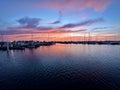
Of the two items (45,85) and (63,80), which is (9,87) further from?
(63,80)

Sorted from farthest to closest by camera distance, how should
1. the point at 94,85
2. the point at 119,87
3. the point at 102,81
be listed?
1. the point at 102,81
2. the point at 94,85
3. the point at 119,87

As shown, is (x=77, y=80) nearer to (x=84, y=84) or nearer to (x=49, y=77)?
(x=84, y=84)

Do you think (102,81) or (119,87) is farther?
(102,81)

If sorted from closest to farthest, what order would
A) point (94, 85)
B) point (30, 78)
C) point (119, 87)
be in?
1. point (119, 87)
2. point (94, 85)
3. point (30, 78)

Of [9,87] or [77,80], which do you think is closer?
[9,87]

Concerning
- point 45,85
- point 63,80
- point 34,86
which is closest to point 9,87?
point 34,86

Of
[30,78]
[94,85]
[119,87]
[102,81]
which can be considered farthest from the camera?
[30,78]

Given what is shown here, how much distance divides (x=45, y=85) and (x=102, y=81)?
10.7 metres

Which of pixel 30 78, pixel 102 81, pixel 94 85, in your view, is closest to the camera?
Answer: pixel 94 85

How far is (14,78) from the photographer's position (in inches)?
991

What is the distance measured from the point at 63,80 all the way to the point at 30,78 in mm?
6845

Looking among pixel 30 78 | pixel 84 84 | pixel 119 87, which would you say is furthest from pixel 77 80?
pixel 30 78

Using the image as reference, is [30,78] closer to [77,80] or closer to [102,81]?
[77,80]

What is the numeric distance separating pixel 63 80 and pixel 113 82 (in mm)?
9181
